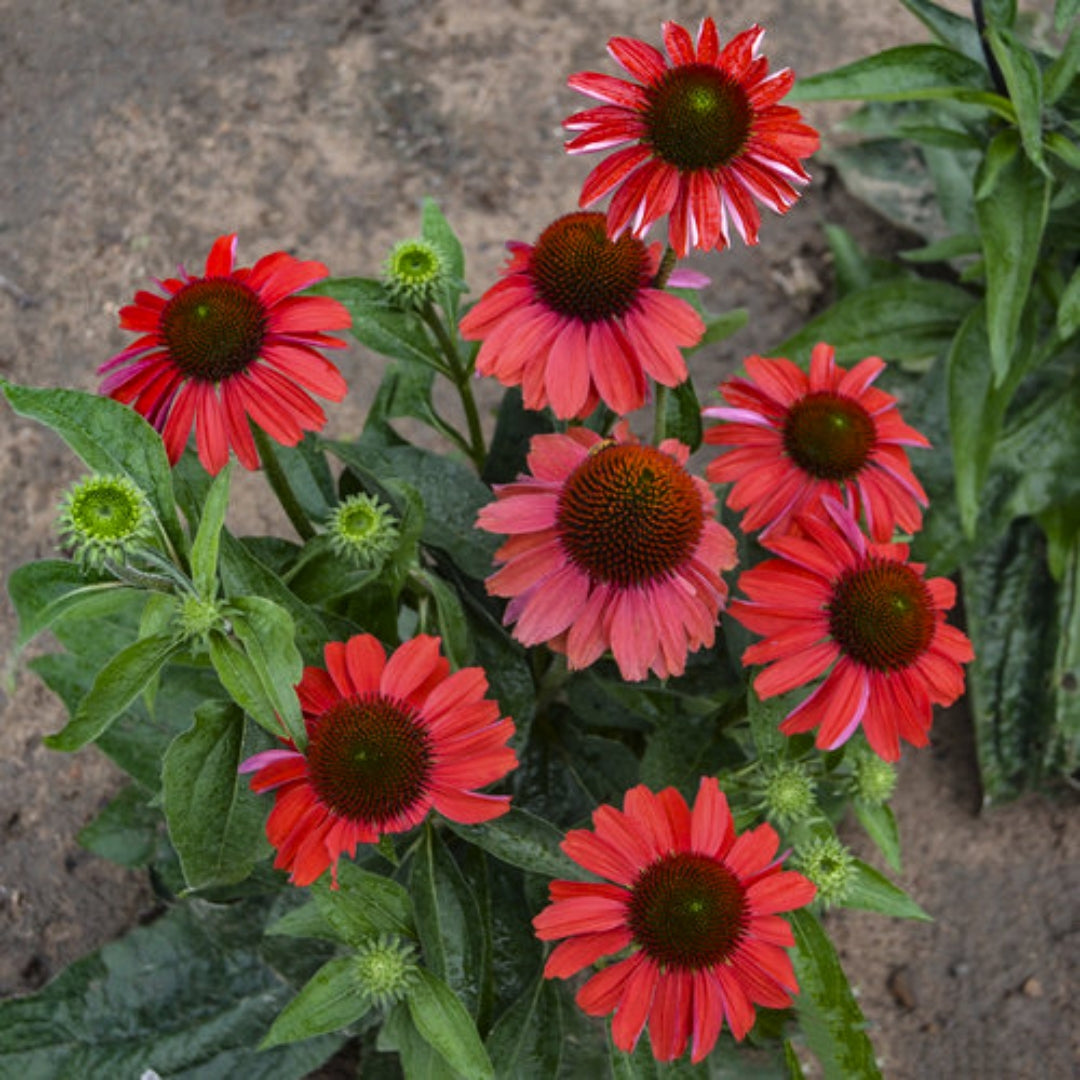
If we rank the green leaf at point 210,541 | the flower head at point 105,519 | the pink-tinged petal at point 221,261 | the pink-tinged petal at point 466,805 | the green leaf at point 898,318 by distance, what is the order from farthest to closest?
the green leaf at point 898,318
the pink-tinged petal at point 221,261
the pink-tinged petal at point 466,805
the green leaf at point 210,541
the flower head at point 105,519

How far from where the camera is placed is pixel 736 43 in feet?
4.62

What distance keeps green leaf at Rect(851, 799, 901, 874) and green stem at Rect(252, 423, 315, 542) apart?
2.52ft

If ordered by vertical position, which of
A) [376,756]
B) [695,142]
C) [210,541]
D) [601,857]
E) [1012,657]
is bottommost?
[1012,657]

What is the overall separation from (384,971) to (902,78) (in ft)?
4.94

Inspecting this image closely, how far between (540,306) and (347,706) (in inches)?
18.7

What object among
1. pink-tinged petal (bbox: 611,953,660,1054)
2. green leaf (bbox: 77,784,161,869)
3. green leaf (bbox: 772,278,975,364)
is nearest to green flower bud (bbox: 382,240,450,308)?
pink-tinged petal (bbox: 611,953,660,1054)

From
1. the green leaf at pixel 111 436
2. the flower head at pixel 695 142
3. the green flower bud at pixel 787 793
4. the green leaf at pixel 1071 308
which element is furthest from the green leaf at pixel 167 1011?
the green leaf at pixel 1071 308

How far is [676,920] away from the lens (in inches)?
55.8

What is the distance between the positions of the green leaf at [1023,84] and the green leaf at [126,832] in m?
1.63

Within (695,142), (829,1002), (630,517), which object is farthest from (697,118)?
(829,1002)

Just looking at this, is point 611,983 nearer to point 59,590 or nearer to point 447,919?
point 447,919

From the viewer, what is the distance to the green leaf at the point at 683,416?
178 centimetres

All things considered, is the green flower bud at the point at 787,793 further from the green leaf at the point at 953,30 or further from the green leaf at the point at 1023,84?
the green leaf at the point at 953,30

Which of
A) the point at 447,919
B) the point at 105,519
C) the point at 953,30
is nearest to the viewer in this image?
the point at 105,519
